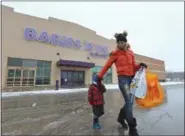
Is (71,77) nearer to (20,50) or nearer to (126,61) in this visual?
(20,50)

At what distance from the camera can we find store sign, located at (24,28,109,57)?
23.5 m

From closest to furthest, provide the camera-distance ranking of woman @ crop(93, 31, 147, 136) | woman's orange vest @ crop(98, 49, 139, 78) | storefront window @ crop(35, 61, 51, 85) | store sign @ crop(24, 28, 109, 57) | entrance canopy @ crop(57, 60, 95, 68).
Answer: woman @ crop(93, 31, 147, 136)
woman's orange vest @ crop(98, 49, 139, 78)
store sign @ crop(24, 28, 109, 57)
storefront window @ crop(35, 61, 51, 85)
entrance canopy @ crop(57, 60, 95, 68)

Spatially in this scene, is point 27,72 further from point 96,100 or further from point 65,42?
point 96,100

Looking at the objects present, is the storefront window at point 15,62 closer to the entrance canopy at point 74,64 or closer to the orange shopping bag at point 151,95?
the entrance canopy at point 74,64

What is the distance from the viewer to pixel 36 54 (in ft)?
78.0

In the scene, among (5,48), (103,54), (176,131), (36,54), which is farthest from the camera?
(103,54)

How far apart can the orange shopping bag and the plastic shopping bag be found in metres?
0.09

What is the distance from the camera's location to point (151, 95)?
147 inches

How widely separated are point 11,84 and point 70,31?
1119 cm

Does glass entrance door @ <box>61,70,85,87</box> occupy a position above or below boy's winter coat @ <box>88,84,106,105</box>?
above

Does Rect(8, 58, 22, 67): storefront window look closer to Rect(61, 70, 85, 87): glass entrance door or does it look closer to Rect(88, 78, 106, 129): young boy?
Rect(61, 70, 85, 87): glass entrance door

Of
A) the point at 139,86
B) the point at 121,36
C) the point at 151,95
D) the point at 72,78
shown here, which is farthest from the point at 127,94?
the point at 72,78

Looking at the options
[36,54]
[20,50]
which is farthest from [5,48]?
[36,54]

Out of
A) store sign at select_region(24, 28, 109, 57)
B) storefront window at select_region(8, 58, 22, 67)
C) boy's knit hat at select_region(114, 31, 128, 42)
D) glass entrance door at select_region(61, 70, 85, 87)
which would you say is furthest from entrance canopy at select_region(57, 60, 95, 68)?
boy's knit hat at select_region(114, 31, 128, 42)
